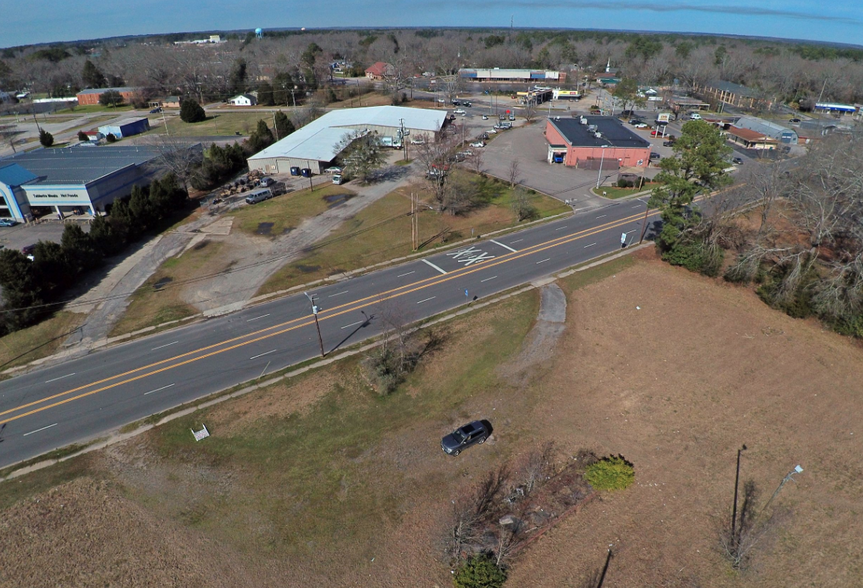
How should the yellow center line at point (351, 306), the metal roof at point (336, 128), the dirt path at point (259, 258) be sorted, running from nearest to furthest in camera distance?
the yellow center line at point (351, 306)
the dirt path at point (259, 258)
the metal roof at point (336, 128)

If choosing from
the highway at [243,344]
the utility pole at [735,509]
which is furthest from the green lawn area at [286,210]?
the utility pole at [735,509]

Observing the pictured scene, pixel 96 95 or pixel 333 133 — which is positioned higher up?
pixel 96 95

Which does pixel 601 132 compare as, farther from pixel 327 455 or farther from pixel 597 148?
pixel 327 455

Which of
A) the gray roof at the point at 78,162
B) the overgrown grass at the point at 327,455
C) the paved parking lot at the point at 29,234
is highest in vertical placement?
the gray roof at the point at 78,162

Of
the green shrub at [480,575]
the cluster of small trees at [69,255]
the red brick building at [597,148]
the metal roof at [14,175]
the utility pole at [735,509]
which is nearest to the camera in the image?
the green shrub at [480,575]

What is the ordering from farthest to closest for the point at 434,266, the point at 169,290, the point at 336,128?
the point at 336,128, the point at 434,266, the point at 169,290

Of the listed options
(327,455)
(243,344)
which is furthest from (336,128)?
(327,455)

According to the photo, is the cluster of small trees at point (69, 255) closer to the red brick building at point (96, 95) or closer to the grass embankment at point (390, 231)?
the grass embankment at point (390, 231)
